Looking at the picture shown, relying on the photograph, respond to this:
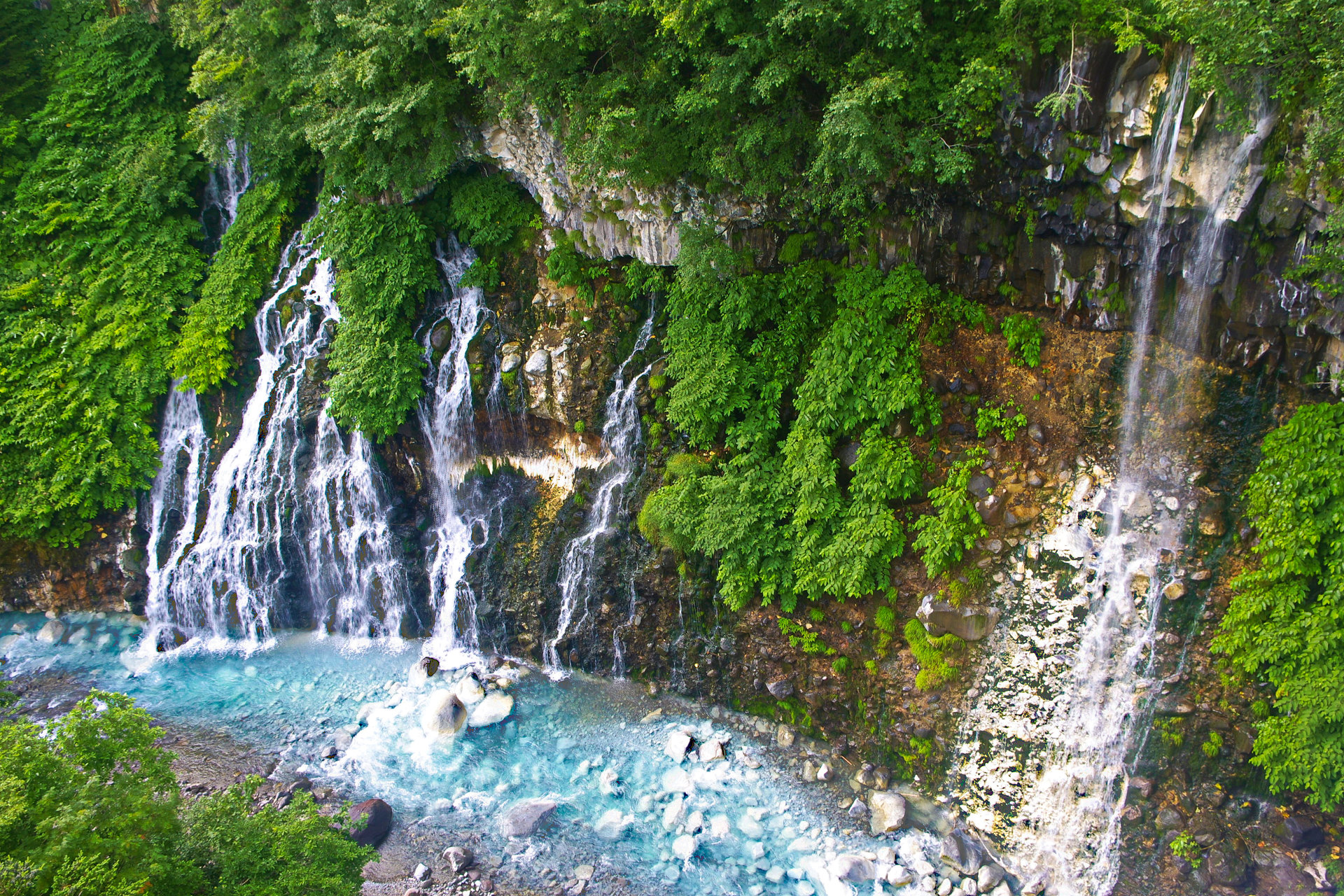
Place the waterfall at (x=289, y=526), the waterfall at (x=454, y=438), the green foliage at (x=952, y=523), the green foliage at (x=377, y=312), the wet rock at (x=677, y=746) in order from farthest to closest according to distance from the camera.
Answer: the waterfall at (x=289, y=526), the waterfall at (x=454, y=438), the green foliage at (x=377, y=312), the wet rock at (x=677, y=746), the green foliage at (x=952, y=523)

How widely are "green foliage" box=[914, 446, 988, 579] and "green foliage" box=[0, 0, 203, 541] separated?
1392cm

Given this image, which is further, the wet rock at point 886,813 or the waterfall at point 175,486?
the waterfall at point 175,486

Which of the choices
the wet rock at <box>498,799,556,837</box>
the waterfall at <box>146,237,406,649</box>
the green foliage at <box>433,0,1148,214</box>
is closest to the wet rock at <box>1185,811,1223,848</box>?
the wet rock at <box>498,799,556,837</box>

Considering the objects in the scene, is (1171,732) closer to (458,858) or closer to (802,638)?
(802,638)

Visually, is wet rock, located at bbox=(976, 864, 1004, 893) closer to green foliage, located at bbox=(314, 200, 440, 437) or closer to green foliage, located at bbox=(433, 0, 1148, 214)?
green foliage, located at bbox=(433, 0, 1148, 214)

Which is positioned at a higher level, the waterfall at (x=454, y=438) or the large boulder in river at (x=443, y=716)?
the waterfall at (x=454, y=438)

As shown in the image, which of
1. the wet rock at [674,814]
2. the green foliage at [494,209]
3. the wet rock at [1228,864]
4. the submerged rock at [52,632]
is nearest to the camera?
the wet rock at [1228,864]

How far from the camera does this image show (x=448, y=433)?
13.9 m

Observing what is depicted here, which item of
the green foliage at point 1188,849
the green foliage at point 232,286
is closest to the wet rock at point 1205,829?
the green foliage at point 1188,849

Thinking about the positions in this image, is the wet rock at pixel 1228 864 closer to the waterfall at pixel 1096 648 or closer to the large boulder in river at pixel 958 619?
the waterfall at pixel 1096 648

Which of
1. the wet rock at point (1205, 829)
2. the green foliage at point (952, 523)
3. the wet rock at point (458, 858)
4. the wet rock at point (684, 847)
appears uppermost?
the green foliage at point (952, 523)

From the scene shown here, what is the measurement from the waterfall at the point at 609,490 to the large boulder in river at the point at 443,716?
194 centimetres

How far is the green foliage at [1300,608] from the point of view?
799 cm

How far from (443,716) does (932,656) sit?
7.56 m
